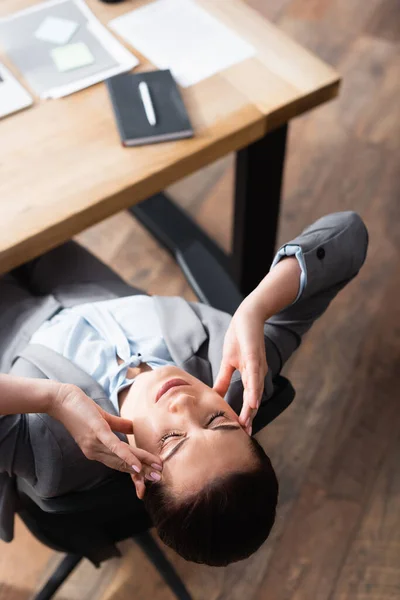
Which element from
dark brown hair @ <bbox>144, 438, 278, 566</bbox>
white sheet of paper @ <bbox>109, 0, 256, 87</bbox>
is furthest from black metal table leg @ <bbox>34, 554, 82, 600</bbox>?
white sheet of paper @ <bbox>109, 0, 256, 87</bbox>

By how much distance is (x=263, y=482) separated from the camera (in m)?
0.87

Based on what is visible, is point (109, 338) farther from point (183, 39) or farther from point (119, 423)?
point (183, 39)

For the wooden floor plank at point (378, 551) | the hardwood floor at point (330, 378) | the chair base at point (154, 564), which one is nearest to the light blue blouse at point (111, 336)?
the chair base at point (154, 564)

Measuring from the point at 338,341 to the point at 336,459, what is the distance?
35 cm

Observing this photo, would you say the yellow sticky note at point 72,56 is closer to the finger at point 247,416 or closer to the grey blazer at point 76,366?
the grey blazer at point 76,366

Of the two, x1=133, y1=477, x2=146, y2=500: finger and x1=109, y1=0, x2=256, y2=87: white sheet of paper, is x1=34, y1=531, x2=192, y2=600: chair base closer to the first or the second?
x1=133, y1=477, x2=146, y2=500: finger

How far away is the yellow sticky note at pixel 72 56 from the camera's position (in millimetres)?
1313

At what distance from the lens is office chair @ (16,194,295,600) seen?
2.81 feet

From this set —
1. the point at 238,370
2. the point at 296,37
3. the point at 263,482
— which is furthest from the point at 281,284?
the point at 296,37

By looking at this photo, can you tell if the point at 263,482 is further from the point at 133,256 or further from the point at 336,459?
the point at 133,256

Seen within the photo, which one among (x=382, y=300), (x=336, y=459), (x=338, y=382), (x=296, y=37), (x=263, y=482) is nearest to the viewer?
(x=263, y=482)

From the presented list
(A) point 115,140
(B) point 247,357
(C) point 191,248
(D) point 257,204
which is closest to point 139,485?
(B) point 247,357

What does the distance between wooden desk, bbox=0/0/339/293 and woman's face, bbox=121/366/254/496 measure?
0.31 meters

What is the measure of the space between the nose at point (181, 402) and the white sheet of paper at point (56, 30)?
0.81 m
